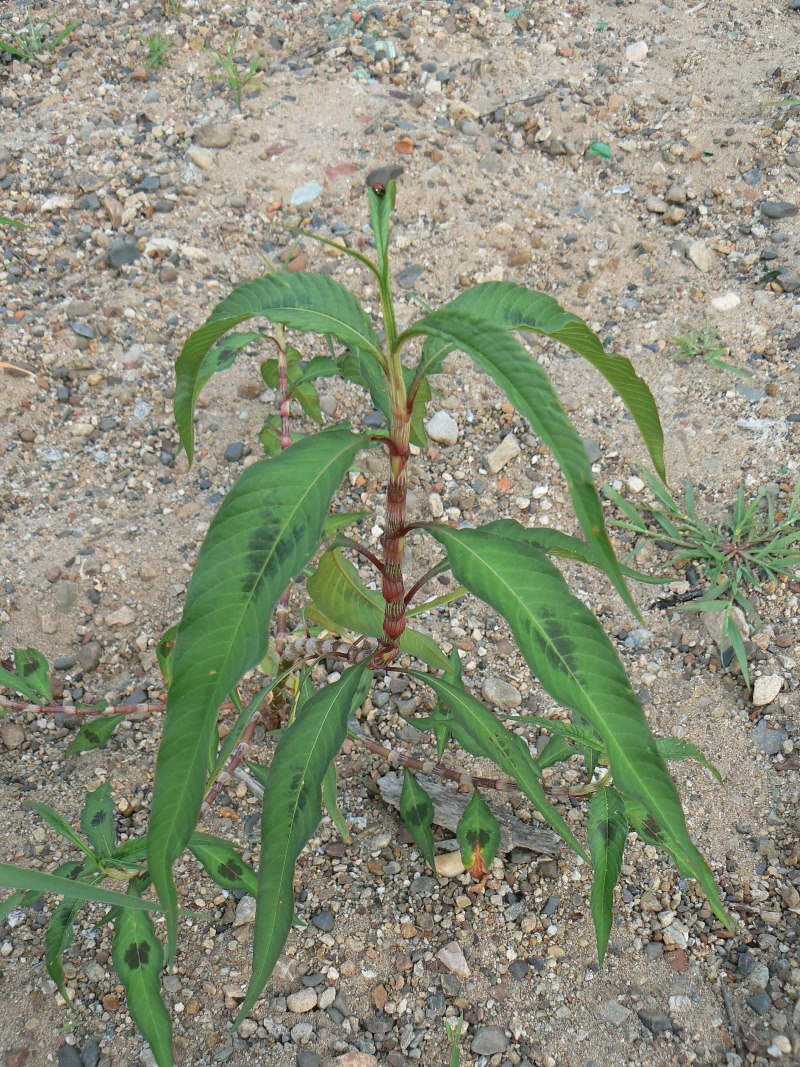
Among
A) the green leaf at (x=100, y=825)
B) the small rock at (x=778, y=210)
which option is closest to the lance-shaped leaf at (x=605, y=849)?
the green leaf at (x=100, y=825)

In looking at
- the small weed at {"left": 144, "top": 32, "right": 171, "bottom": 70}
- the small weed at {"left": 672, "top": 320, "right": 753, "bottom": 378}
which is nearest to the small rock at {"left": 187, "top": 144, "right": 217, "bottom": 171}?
the small weed at {"left": 144, "top": 32, "right": 171, "bottom": 70}

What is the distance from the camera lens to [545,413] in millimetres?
1052

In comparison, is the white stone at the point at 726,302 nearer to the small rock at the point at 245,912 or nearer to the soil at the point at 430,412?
the soil at the point at 430,412

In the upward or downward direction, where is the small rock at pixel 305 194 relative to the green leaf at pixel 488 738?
upward

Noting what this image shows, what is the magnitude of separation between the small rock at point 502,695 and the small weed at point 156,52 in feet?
9.94

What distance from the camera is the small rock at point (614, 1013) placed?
5.75ft

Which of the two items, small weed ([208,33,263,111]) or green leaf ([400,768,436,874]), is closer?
green leaf ([400,768,436,874])

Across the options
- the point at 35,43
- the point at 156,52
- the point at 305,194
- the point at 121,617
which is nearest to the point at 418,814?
the point at 121,617

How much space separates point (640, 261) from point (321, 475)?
2.38m

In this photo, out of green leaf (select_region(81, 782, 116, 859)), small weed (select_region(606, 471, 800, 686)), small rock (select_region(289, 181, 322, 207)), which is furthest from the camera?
small rock (select_region(289, 181, 322, 207))

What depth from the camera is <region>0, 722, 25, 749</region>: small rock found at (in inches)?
87.6

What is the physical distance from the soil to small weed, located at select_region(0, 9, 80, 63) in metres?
0.04

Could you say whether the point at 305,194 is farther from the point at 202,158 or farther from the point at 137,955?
the point at 137,955

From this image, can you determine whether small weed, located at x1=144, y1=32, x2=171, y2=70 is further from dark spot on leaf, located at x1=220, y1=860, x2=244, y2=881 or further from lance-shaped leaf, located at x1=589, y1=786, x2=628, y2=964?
lance-shaped leaf, located at x1=589, y1=786, x2=628, y2=964
